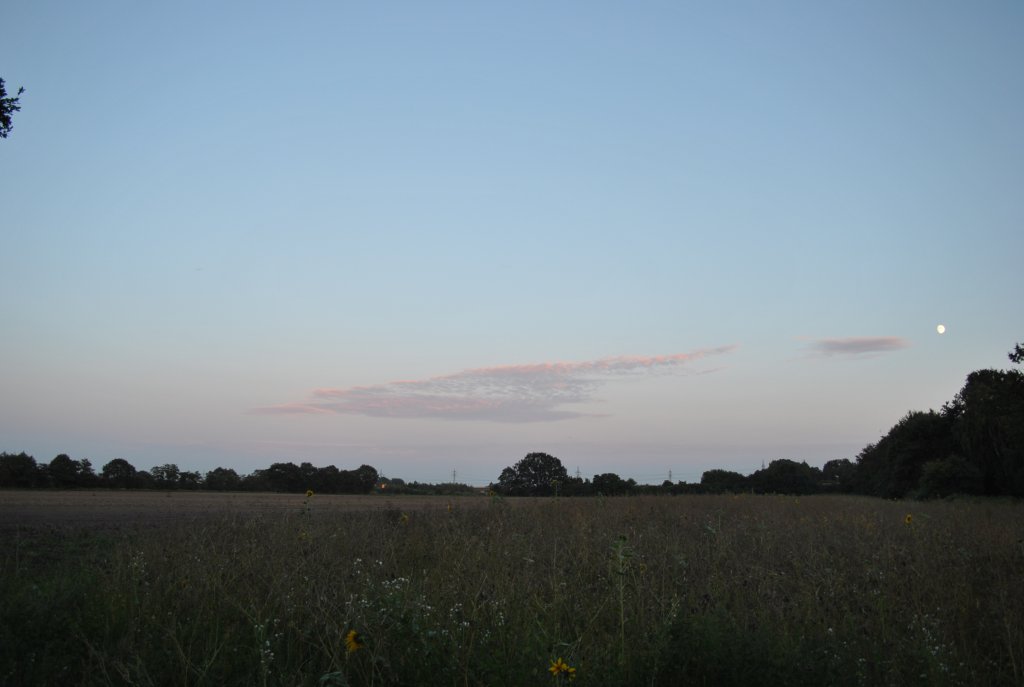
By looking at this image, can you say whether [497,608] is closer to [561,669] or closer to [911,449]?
[561,669]

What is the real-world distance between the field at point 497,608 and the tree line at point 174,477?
2487 cm

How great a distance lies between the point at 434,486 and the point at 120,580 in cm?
2901

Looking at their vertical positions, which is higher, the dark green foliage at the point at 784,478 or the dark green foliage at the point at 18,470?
the dark green foliage at the point at 18,470

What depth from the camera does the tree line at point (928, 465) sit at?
28.6 m

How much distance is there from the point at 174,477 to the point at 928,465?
41883mm

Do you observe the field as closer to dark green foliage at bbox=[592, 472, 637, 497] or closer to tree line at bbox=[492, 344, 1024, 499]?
tree line at bbox=[492, 344, 1024, 499]

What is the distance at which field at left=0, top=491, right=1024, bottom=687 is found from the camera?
475 centimetres

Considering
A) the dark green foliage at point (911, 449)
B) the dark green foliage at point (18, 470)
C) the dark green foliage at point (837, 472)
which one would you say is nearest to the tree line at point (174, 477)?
the dark green foliage at point (18, 470)

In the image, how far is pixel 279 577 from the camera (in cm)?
676

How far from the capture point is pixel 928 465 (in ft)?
124

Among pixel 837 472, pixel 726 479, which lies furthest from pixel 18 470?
pixel 837 472

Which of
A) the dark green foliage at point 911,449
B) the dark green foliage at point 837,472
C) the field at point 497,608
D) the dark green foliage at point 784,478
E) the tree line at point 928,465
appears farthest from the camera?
the dark green foliage at point 837,472

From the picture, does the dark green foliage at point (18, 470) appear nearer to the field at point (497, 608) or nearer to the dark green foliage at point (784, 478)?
the field at point (497, 608)

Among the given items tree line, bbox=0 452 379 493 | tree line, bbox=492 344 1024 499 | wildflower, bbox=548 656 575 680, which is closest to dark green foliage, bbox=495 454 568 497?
tree line, bbox=492 344 1024 499
